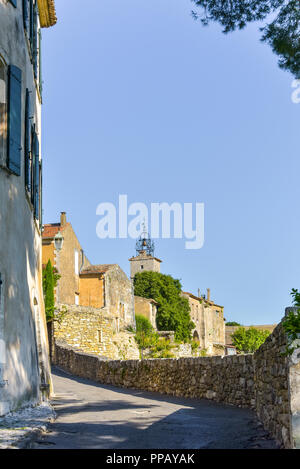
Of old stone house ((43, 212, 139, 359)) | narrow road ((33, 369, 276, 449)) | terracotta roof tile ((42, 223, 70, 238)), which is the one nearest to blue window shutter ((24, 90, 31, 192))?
narrow road ((33, 369, 276, 449))

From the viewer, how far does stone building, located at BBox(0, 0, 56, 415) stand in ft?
28.2

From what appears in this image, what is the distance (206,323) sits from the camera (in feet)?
222

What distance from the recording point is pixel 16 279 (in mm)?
9352

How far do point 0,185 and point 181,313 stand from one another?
49.2 m

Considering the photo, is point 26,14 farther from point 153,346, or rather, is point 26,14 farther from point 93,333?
point 153,346

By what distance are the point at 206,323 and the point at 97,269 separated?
30009mm

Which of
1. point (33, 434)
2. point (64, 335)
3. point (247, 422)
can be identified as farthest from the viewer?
point (64, 335)

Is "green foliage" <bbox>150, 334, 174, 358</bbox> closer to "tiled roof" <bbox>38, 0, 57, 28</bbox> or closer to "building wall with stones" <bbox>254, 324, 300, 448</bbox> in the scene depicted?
"tiled roof" <bbox>38, 0, 57, 28</bbox>

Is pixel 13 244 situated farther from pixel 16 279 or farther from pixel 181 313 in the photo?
pixel 181 313

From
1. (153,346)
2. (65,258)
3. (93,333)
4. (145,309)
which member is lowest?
(153,346)

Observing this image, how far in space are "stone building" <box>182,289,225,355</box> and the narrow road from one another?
1902 inches

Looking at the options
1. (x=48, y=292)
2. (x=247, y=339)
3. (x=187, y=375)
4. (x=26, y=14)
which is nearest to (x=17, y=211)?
(x=26, y=14)

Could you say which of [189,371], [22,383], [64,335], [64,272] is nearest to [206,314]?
[64,272]

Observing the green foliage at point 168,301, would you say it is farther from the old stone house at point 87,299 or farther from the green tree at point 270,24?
the green tree at point 270,24
